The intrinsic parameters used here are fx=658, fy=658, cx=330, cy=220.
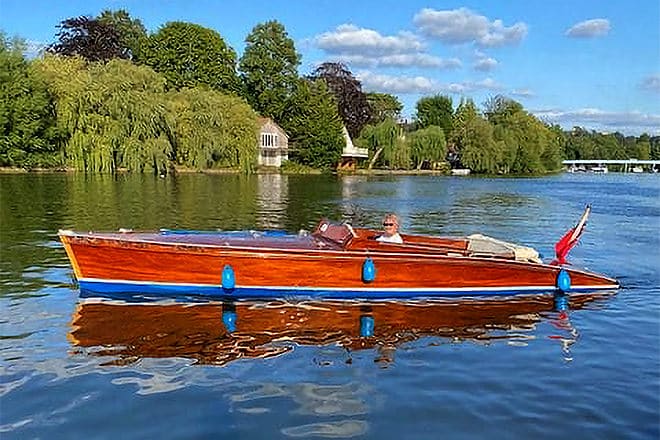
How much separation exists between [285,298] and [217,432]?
14.5 feet

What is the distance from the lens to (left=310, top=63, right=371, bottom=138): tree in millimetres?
92438

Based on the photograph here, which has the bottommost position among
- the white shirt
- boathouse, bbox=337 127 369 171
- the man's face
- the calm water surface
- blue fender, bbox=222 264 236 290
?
the calm water surface

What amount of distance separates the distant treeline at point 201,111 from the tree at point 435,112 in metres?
0.15

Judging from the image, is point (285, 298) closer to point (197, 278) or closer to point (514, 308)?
point (197, 278)

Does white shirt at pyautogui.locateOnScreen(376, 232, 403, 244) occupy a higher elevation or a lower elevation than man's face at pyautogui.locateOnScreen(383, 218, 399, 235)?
lower

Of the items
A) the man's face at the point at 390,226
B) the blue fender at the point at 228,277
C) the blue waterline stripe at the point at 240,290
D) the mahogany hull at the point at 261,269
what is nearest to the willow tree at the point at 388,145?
the man's face at the point at 390,226

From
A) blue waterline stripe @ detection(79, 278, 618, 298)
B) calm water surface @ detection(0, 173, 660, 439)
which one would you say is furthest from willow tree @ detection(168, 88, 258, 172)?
blue waterline stripe @ detection(79, 278, 618, 298)

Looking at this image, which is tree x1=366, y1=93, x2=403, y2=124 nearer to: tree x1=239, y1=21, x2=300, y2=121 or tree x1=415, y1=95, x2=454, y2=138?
tree x1=415, y1=95, x2=454, y2=138

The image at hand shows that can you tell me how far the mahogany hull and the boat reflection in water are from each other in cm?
23

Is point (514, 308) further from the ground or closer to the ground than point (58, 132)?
closer to the ground

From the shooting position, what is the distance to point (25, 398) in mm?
6059

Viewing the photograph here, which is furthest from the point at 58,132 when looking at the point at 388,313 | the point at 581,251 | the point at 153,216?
the point at 388,313

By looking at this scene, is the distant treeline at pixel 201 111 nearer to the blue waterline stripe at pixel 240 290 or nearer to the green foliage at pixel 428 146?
the green foliage at pixel 428 146

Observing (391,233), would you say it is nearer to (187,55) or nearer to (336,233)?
(336,233)
